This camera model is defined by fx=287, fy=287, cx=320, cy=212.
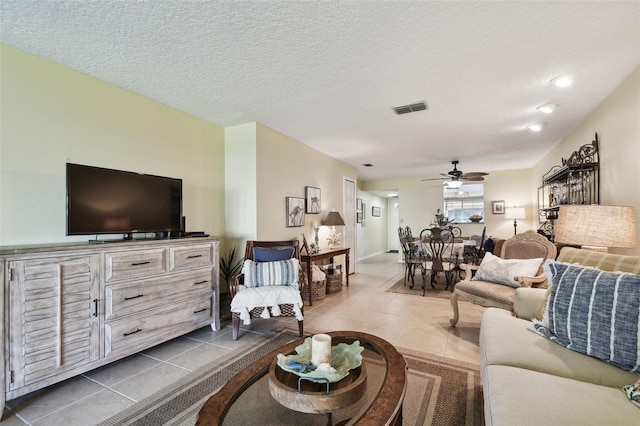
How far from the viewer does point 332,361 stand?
4.71ft

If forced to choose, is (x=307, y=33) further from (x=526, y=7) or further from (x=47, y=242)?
(x=47, y=242)

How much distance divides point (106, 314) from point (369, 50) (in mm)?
2822

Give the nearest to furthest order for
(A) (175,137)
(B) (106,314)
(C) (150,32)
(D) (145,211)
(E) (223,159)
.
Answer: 1. (C) (150,32)
2. (B) (106,314)
3. (D) (145,211)
4. (A) (175,137)
5. (E) (223,159)

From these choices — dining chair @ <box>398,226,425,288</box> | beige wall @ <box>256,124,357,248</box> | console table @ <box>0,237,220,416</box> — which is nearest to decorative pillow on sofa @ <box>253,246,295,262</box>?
beige wall @ <box>256,124,357,248</box>

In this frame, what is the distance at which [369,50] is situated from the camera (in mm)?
2086

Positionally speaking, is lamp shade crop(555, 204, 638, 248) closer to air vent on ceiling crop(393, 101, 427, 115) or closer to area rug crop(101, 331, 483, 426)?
area rug crop(101, 331, 483, 426)

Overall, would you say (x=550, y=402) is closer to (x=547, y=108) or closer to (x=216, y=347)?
(x=216, y=347)

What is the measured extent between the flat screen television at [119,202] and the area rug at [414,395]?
4.58 ft

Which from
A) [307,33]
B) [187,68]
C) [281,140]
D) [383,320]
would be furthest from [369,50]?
[383,320]

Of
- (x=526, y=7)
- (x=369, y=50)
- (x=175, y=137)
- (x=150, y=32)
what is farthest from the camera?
(x=175, y=137)

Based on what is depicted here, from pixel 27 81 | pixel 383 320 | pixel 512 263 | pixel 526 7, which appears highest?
pixel 526 7

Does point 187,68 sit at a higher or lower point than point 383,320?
higher

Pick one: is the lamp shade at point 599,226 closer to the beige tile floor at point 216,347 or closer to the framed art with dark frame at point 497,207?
the beige tile floor at point 216,347

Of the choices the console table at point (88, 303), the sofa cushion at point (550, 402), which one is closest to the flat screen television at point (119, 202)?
the console table at point (88, 303)
